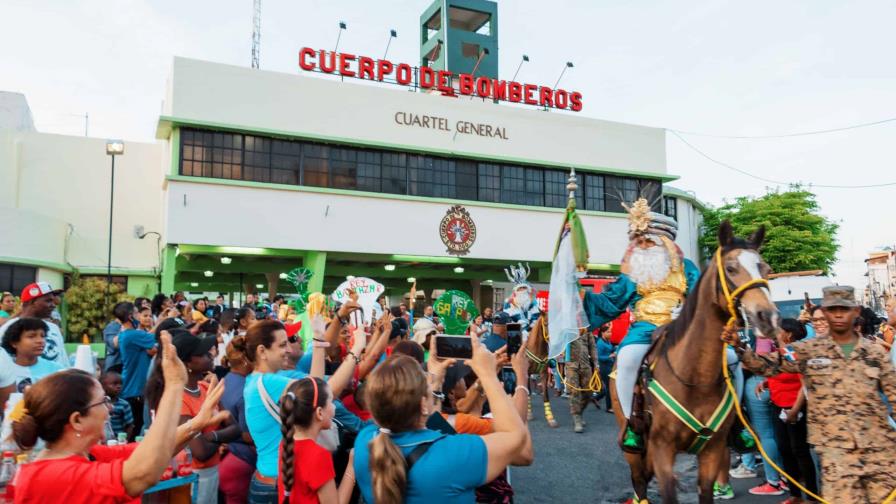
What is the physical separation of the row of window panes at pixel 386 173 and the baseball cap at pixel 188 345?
16.9 metres

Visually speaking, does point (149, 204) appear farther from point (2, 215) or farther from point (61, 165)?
point (2, 215)

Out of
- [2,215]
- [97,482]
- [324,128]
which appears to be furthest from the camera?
[324,128]

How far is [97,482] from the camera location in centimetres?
241

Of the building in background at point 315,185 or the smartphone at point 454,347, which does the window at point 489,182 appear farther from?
the smartphone at point 454,347

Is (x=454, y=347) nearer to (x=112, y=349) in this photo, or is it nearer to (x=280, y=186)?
(x=112, y=349)

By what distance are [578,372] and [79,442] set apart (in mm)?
9567

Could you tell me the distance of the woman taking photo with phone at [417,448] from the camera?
2.48 m

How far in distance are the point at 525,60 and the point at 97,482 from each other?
96.6 ft

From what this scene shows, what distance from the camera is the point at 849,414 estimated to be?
4035 millimetres

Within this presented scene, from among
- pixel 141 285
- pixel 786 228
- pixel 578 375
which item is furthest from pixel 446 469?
pixel 786 228

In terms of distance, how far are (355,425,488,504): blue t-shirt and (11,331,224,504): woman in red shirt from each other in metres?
0.95

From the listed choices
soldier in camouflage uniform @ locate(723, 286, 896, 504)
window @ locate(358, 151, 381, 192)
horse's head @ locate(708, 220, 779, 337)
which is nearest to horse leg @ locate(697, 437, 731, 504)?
soldier in camouflage uniform @ locate(723, 286, 896, 504)

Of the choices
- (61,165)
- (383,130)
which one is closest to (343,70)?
(383,130)

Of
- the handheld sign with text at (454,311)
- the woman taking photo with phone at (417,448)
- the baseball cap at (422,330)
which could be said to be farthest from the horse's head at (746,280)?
the handheld sign with text at (454,311)
